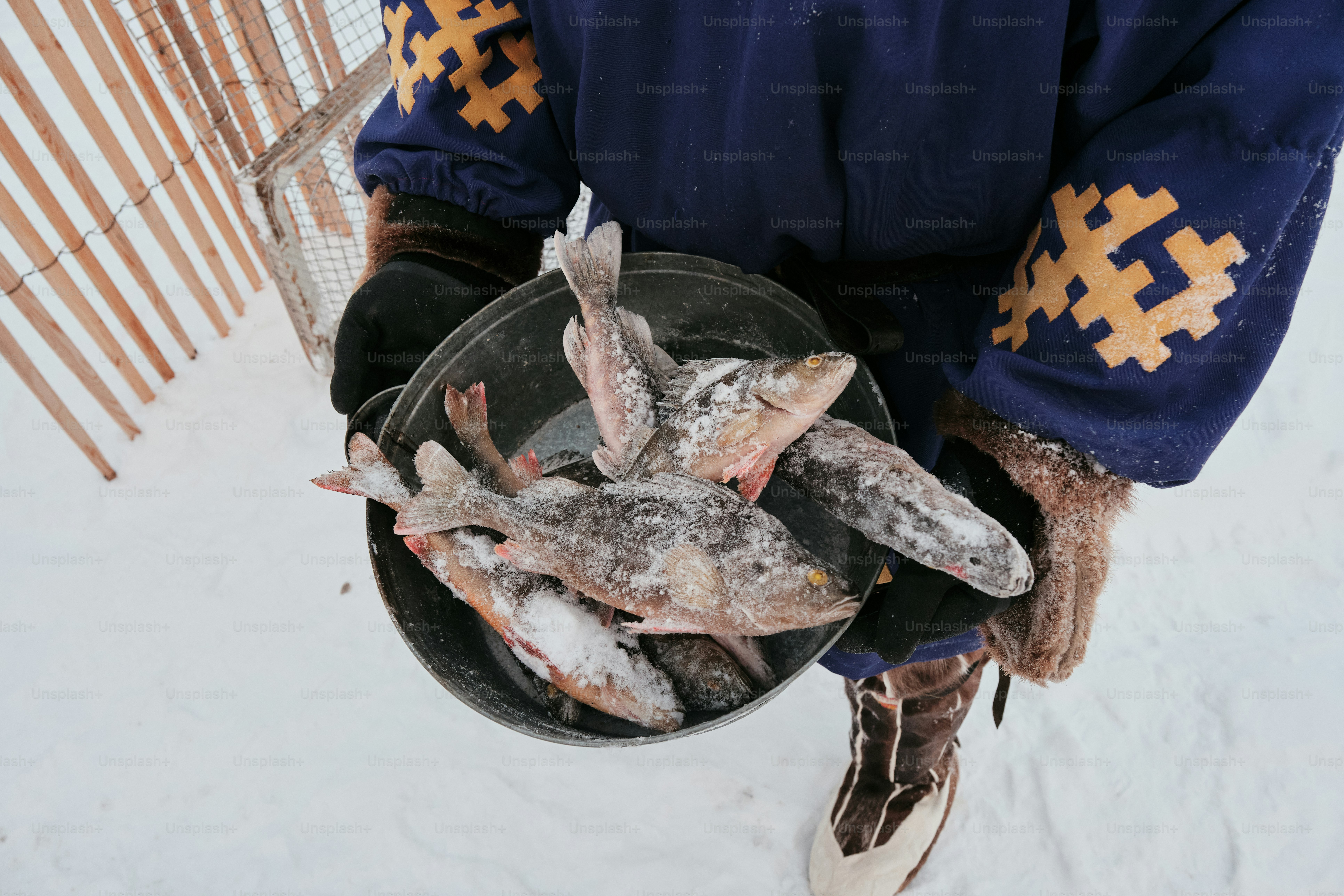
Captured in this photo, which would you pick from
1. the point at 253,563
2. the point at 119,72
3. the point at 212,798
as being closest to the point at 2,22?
the point at 119,72

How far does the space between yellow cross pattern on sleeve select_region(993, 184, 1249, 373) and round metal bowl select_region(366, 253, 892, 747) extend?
0.33m

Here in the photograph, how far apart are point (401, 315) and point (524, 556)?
53 cm

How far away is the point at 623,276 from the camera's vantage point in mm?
1424

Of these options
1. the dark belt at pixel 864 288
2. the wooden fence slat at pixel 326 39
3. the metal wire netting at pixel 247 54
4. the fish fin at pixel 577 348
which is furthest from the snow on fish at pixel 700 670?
the wooden fence slat at pixel 326 39

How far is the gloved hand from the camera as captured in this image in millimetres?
1444

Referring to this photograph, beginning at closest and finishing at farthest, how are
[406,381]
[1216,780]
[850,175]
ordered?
[850,175], [406,381], [1216,780]

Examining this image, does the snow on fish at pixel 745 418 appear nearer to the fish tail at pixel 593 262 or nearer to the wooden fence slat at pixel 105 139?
the fish tail at pixel 593 262

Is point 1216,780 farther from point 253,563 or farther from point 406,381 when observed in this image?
point 253,563

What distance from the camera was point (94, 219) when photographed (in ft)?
9.56

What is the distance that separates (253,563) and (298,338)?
988 millimetres

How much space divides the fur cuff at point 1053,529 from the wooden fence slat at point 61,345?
2942mm

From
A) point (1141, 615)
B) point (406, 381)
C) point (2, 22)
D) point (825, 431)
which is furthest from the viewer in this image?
point (2, 22)

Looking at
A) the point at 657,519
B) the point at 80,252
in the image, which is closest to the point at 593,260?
the point at 657,519

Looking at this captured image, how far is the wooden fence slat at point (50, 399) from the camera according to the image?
255cm
